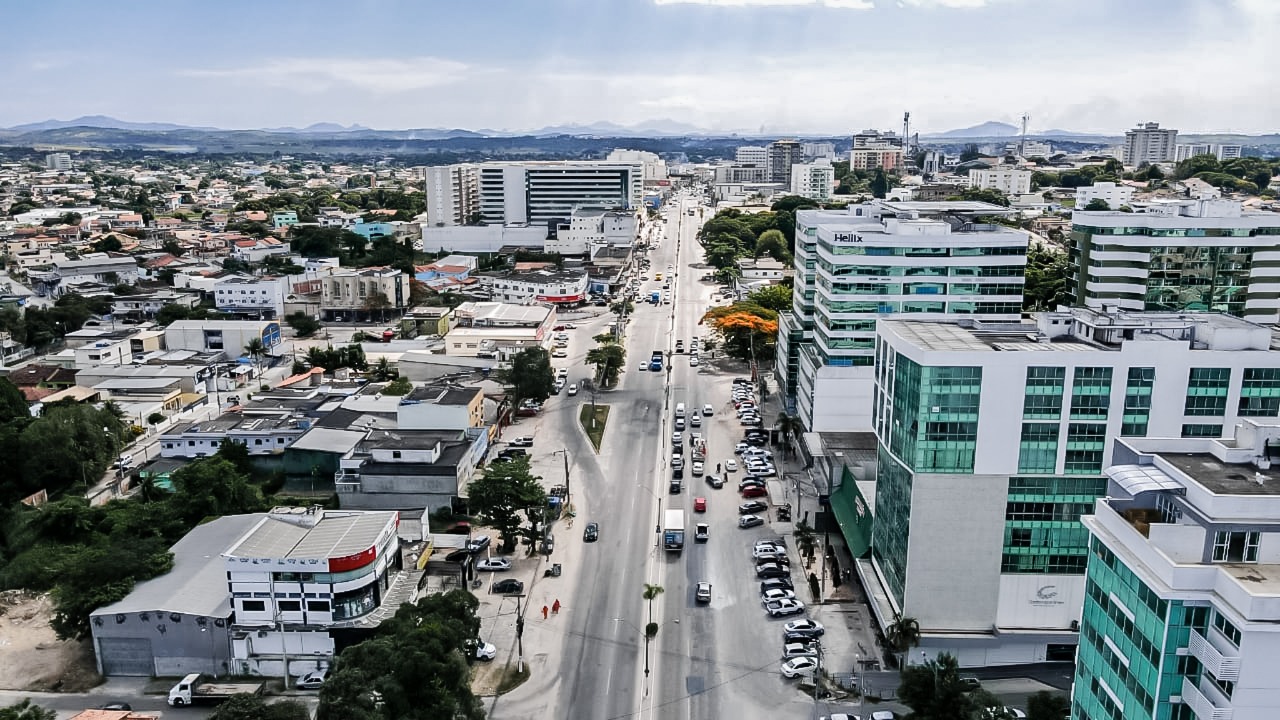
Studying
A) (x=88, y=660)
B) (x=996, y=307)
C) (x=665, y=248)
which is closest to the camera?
(x=88, y=660)

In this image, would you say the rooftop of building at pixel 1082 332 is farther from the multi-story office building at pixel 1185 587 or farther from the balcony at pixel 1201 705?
the balcony at pixel 1201 705

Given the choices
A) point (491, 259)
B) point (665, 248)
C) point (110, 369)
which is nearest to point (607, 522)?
point (110, 369)

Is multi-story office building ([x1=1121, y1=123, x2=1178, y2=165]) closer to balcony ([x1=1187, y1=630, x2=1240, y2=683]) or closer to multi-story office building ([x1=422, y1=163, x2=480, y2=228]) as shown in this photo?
multi-story office building ([x1=422, y1=163, x2=480, y2=228])

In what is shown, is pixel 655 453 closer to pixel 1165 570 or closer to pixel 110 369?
pixel 1165 570

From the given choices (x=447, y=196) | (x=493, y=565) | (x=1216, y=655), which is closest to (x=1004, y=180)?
(x=447, y=196)

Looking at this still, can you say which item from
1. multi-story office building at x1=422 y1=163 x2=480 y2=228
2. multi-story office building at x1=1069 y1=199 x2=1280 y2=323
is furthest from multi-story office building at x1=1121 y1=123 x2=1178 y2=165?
multi-story office building at x1=1069 y1=199 x2=1280 y2=323

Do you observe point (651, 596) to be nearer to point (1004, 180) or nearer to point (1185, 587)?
point (1185, 587)
